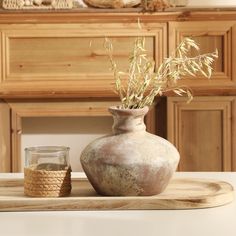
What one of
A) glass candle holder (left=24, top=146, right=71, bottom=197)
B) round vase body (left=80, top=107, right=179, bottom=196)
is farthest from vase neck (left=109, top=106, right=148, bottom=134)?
glass candle holder (left=24, top=146, right=71, bottom=197)

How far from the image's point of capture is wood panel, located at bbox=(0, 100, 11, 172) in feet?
10.9

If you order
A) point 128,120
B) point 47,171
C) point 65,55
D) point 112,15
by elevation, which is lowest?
point 47,171

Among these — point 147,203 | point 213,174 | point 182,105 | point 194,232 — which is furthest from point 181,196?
point 182,105

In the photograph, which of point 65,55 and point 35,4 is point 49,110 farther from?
point 35,4

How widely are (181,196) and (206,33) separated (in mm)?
1949

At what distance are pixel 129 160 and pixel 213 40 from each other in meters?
2.00

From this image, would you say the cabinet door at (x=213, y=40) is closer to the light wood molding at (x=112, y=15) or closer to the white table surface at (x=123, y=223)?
the light wood molding at (x=112, y=15)

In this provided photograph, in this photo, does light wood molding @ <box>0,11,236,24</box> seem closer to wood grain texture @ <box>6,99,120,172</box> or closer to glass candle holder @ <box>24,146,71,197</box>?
wood grain texture @ <box>6,99,120,172</box>

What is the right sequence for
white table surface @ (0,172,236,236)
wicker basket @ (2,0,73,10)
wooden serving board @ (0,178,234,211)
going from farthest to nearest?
wicker basket @ (2,0,73,10) < wooden serving board @ (0,178,234,211) < white table surface @ (0,172,236,236)

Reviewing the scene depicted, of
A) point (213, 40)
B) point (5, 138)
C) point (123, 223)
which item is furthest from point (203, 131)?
point (123, 223)

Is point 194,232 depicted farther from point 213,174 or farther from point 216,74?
point 216,74

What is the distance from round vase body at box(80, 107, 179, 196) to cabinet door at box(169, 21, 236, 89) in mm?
1833

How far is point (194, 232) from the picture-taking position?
3.98ft

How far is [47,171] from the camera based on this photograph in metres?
1.44
